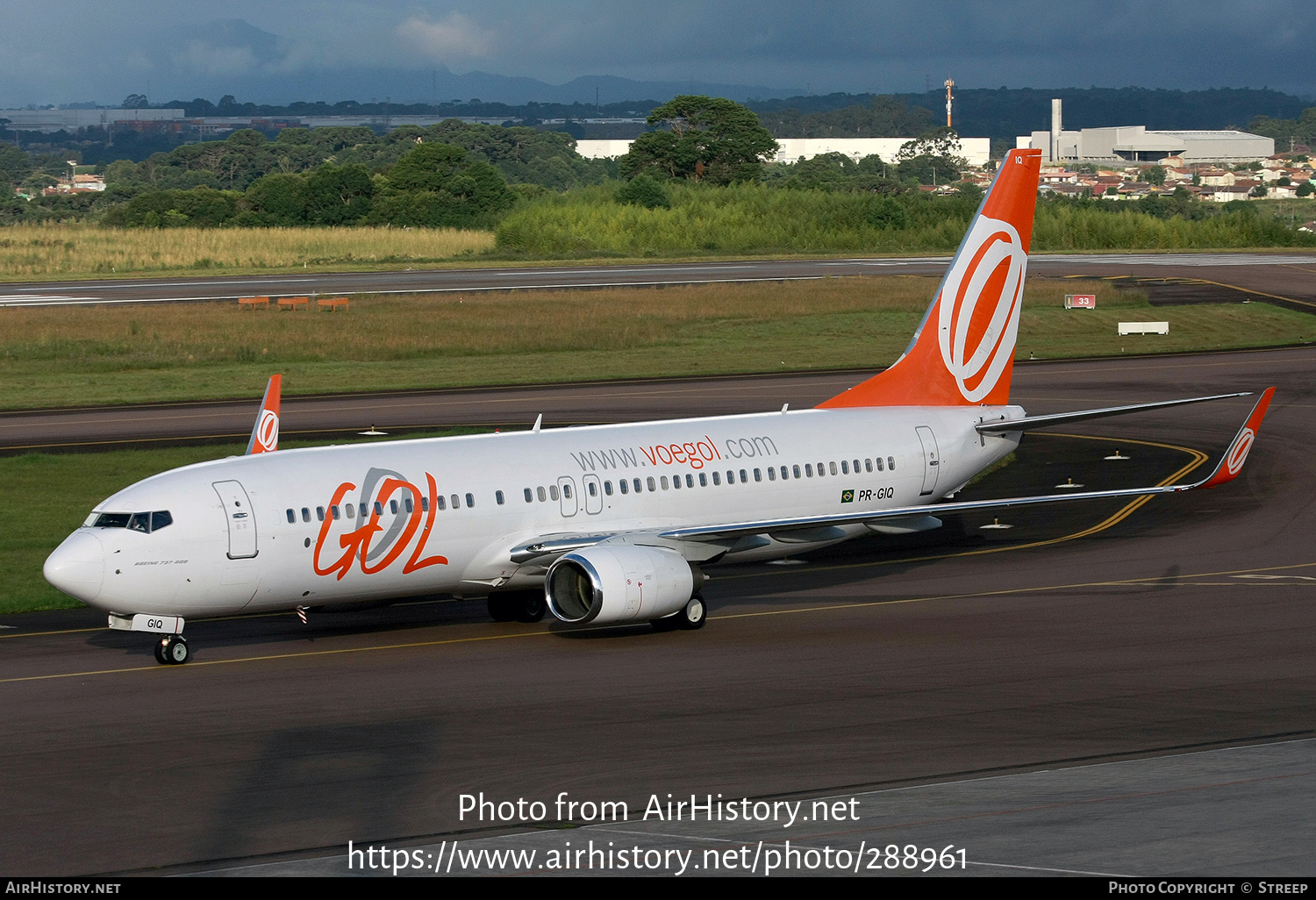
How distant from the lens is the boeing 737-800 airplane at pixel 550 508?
30.0 m

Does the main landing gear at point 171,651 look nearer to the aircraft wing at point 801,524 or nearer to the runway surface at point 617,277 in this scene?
the aircraft wing at point 801,524

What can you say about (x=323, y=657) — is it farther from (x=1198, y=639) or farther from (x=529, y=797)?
(x=1198, y=639)

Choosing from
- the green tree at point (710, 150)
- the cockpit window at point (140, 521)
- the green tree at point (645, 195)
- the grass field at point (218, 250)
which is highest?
the green tree at point (710, 150)

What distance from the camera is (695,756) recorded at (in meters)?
23.3

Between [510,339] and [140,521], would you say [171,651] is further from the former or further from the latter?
[510,339]

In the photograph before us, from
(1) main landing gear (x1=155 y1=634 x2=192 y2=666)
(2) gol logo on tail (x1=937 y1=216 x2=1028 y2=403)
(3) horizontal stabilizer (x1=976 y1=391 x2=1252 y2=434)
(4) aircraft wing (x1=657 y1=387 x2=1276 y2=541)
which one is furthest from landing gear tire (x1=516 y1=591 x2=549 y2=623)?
(2) gol logo on tail (x1=937 y1=216 x2=1028 y2=403)

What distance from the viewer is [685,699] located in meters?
27.0

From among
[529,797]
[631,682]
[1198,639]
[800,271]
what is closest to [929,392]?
[1198,639]

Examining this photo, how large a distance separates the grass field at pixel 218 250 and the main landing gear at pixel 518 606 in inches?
4326

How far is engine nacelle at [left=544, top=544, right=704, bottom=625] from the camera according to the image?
101 ft

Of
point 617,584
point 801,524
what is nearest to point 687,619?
point 617,584

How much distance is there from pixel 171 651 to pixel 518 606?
24.6ft

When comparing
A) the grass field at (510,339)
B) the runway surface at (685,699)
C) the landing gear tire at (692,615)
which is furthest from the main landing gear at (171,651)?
the grass field at (510,339)

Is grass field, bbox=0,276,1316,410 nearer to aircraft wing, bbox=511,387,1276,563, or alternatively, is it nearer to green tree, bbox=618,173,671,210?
aircraft wing, bbox=511,387,1276,563
